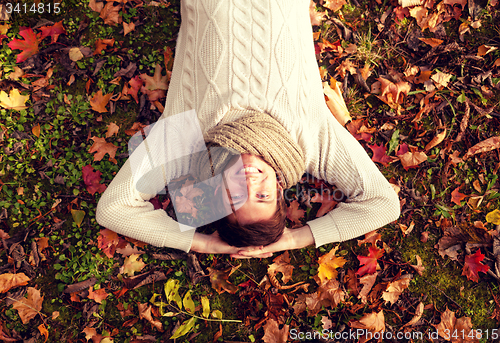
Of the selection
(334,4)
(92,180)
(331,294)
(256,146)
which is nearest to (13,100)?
(92,180)

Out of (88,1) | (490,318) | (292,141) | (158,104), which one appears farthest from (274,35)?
(490,318)

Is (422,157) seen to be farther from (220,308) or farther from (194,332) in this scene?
(194,332)

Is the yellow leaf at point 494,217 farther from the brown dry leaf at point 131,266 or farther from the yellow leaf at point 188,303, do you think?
the brown dry leaf at point 131,266

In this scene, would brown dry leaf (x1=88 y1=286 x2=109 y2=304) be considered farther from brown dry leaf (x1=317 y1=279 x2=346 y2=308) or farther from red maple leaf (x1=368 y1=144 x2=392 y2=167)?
red maple leaf (x1=368 y1=144 x2=392 y2=167)

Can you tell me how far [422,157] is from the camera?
10.3ft

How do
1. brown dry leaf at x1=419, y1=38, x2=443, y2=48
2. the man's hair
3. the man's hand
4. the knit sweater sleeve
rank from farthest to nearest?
brown dry leaf at x1=419, y1=38, x2=443, y2=48 → the man's hand → the knit sweater sleeve → the man's hair

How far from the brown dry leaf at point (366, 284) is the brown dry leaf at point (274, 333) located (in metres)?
0.84

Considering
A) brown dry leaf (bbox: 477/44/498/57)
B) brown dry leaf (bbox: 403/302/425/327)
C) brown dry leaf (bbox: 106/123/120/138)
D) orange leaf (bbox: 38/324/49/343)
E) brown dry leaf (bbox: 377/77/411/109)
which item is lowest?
orange leaf (bbox: 38/324/49/343)

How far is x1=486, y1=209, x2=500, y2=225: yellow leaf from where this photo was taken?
3.09m

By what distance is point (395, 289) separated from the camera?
3.00m

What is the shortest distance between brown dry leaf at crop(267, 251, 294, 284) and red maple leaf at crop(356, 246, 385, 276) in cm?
71

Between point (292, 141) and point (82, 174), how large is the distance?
226 centimetres

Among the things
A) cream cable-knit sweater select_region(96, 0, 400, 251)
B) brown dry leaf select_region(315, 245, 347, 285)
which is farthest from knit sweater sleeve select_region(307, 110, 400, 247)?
brown dry leaf select_region(315, 245, 347, 285)

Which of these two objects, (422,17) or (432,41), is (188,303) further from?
(422,17)
